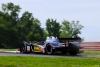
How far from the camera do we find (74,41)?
20266 mm

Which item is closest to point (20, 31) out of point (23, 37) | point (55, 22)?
point (23, 37)

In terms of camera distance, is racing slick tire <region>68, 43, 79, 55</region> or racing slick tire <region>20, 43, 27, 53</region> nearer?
racing slick tire <region>68, 43, 79, 55</region>

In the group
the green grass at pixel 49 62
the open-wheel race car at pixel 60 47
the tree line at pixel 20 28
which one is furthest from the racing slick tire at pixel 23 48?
the tree line at pixel 20 28

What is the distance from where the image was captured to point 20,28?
83.2 m

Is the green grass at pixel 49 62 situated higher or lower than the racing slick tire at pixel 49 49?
lower

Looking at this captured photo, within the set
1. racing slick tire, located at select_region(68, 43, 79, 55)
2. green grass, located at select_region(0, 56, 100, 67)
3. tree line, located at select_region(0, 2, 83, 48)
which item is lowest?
green grass, located at select_region(0, 56, 100, 67)

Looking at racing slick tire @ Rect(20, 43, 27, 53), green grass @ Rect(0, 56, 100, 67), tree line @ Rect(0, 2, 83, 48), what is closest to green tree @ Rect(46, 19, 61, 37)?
tree line @ Rect(0, 2, 83, 48)

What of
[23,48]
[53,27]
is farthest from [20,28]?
[23,48]

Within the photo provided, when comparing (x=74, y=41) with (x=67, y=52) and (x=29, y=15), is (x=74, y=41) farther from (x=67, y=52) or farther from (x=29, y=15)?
(x=29, y=15)

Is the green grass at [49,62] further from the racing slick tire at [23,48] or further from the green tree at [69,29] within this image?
the green tree at [69,29]

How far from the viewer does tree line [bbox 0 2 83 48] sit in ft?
239

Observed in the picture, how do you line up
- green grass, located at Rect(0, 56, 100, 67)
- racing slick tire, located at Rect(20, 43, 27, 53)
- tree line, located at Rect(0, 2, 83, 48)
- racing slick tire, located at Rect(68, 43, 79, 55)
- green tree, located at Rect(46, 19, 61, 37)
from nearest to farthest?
green grass, located at Rect(0, 56, 100, 67) → racing slick tire, located at Rect(68, 43, 79, 55) → racing slick tire, located at Rect(20, 43, 27, 53) → tree line, located at Rect(0, 2, 83, 48) → green tree, located at Rect(46, 19, 61, 37)

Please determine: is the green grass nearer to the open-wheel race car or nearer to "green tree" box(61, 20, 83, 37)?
the open-wheel race car

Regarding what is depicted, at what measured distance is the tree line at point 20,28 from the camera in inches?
2869
